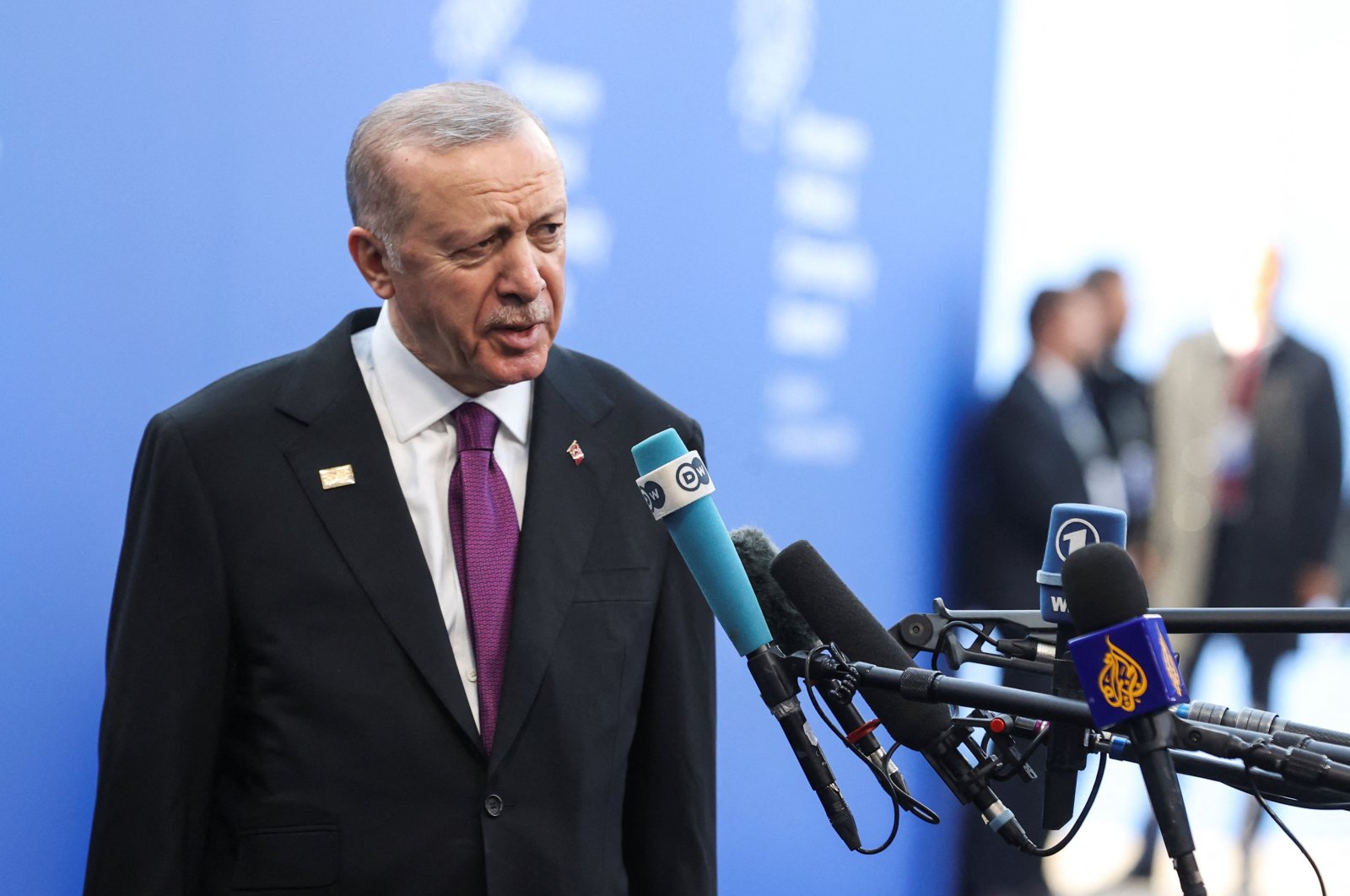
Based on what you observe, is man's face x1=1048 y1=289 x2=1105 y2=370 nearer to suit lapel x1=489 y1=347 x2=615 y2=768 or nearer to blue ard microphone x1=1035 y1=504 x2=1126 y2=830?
suit lapel x1=489 y1=347 x2=615 y2=768

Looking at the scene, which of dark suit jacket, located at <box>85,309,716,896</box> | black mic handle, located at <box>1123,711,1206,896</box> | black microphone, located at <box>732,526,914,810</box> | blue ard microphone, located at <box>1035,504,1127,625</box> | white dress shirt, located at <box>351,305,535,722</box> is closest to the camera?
black mic handle, located at <box>1123,711,1206,896</box>

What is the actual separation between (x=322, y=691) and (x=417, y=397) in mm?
385

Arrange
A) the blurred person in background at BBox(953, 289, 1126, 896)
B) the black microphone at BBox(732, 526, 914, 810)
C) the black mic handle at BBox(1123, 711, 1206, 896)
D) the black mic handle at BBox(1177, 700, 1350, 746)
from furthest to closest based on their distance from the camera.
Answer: the blurred person in background at BBox(953, 289, 1126, 896), the black microphone at BBox(732, 526, 914, 810), the black mic handle at BBox(1177, 700, 1350, 746), the black mic handle at BBox(1123, 711, 1206, 896)

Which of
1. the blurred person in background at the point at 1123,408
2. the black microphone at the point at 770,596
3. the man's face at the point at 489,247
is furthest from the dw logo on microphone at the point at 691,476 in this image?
the blurred person in background at the point at 1123,408

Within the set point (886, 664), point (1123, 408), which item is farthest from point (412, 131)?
point (1123, 408)

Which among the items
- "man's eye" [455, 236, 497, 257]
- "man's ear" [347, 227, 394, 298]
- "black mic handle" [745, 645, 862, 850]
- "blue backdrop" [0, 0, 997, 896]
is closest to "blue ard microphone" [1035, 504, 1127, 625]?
"black mic handle" [745, 645, 862, 850]

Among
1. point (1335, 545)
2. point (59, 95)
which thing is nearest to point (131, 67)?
point (59, 95)

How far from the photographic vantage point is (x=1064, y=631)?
44.5 inches

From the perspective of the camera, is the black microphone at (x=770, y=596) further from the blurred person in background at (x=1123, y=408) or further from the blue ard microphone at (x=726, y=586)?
the blurred person in background at (x=1123, y=408)

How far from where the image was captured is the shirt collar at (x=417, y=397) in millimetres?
1724

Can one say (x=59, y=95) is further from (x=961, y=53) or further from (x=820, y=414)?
(x=961, y=53)

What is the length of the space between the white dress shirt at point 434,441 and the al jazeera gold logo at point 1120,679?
926mm

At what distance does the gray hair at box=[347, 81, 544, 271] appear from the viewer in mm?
1640

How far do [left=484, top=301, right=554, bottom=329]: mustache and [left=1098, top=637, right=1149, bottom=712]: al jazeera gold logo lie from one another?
0.93 metres
